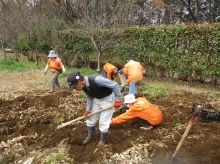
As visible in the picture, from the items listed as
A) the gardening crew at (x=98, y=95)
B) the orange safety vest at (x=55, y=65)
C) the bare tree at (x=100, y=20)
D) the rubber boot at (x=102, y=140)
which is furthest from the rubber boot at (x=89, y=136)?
the bare tree at (x=100, y=20)

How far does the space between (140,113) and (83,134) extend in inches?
46.6

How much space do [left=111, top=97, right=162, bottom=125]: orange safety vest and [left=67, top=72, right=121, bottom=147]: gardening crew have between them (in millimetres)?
577

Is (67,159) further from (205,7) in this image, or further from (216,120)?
(205,7)

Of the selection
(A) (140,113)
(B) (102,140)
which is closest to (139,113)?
(A) (140,113)

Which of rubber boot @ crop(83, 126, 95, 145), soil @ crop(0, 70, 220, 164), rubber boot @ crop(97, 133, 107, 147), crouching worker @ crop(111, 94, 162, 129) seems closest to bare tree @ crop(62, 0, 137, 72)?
soil @ crop(0, 70, 220, 164)

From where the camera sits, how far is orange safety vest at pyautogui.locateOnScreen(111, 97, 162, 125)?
5.60 m

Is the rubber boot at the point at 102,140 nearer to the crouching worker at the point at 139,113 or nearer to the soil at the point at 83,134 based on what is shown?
the soil at the point at 83,134

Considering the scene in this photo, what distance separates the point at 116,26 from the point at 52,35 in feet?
14.7

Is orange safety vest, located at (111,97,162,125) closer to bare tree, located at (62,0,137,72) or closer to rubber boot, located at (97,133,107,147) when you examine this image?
rubber boot, located at (97,133,107,147)

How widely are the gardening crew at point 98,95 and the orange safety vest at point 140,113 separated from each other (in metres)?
0.58

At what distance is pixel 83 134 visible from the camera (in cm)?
563

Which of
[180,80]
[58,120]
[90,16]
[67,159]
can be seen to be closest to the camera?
[67,159]

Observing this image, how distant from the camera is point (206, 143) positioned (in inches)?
A: 203

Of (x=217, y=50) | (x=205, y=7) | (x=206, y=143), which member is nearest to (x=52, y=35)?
(x=217, y=50)
